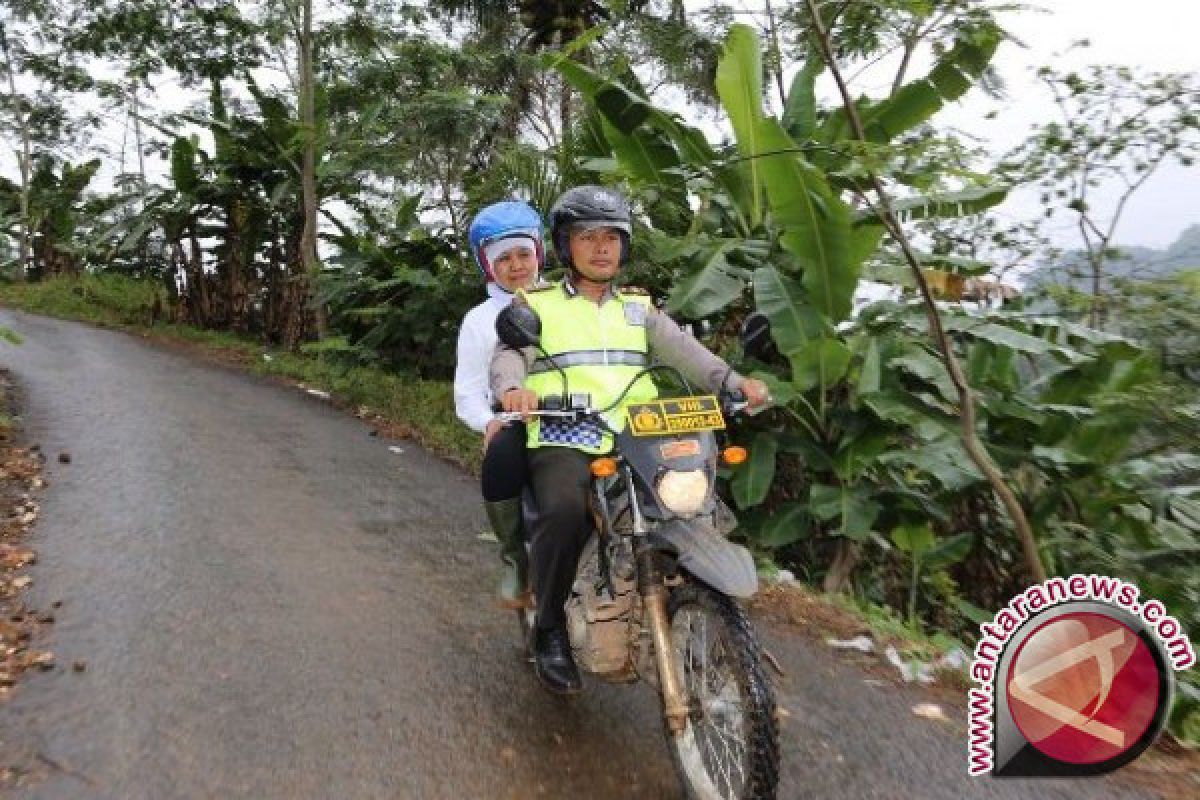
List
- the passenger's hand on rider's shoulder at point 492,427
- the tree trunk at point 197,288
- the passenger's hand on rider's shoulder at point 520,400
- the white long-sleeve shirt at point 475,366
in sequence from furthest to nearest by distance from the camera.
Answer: the tree trunk at point 197,288 → the white long-sleeve shirt at point 475,366 → the passenger's hand on rider's shoulder at point 492,427 → the passenger's hand on rider's shoulder at point 520,400

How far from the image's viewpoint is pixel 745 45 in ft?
18.8

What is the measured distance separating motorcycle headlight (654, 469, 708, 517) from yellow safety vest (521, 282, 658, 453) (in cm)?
44

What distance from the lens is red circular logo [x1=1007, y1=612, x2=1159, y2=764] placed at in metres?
3.04

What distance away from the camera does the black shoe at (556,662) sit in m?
3.22

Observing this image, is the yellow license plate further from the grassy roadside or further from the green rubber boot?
the grassy roadside

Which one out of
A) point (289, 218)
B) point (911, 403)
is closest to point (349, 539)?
point (911, 403)

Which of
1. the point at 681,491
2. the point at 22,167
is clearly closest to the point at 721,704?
the point at 681,491

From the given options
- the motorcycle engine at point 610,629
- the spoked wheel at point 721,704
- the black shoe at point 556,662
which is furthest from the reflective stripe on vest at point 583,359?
the black shoe at point 556,662

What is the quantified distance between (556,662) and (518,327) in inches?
49.1

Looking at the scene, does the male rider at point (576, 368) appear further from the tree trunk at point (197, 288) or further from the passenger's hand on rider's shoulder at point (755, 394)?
the tree trunk at point (197, 288)

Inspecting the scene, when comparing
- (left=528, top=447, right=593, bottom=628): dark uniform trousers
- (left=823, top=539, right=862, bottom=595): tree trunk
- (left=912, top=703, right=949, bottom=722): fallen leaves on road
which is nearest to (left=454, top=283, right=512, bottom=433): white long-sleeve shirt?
(left=528, top=447, right=593, bottom=628): dark uniform trousers

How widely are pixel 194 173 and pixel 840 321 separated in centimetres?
1153

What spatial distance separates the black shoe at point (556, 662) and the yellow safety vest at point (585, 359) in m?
0.72

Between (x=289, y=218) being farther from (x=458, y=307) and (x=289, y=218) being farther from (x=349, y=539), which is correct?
(x=349, y=539)
